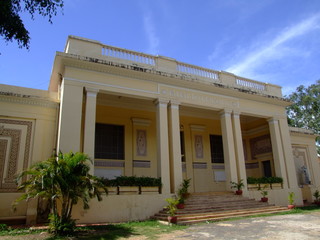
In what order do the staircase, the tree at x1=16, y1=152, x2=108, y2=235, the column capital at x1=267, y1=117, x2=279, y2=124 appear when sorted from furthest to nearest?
the column capital at x1=267, y1=117, x2=279, y2=124 → the staircase → the tree at x1=16, y1=152, x2=108, y2=235

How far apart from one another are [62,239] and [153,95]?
6.65 meters

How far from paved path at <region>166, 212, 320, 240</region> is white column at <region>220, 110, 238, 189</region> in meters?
4.30

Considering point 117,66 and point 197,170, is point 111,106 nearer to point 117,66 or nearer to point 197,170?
point 117,66

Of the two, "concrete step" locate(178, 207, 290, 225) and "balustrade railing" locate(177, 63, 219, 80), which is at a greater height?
"balustrade railing" locate(177, 63, 219, 80)

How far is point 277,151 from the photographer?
1416cm

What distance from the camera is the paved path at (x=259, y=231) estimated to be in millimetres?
6000

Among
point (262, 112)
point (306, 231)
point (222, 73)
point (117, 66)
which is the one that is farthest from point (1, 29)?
point (262, 112)

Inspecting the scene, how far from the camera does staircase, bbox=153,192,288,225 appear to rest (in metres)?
8.81

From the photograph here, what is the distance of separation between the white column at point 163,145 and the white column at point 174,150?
0.76 ft

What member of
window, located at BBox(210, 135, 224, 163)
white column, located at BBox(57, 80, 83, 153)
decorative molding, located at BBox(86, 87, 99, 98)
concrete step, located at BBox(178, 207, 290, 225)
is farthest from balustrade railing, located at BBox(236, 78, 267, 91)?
white column, located at BBox(57, 80, 83, 153)

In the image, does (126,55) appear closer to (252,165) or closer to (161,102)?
(161,102)

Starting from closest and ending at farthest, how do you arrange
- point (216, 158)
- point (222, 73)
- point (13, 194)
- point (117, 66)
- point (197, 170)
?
point (13, 194), point (117, 66), point (222, 73), point (197, 170), point (216, 158)

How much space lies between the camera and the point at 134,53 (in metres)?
11.5

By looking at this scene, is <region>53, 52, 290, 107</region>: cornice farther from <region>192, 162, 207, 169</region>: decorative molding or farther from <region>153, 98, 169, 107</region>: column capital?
<region>192, 162, 207, 169</region>: decorative molding
